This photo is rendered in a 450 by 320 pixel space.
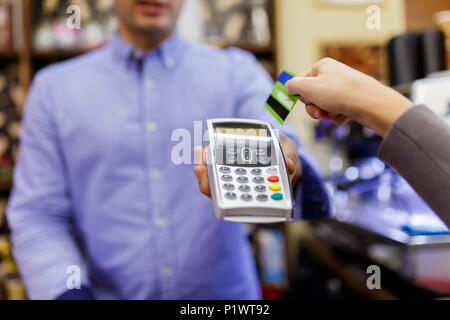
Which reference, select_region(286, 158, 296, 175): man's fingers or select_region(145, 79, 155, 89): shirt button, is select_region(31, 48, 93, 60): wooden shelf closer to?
select_region(145, 79, 155, 89): shirt button

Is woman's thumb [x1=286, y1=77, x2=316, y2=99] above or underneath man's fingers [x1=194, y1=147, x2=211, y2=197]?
above

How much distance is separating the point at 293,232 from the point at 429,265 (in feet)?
3.19

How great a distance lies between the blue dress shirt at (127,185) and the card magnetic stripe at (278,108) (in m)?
0.07

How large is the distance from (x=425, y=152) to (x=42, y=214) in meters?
0.54

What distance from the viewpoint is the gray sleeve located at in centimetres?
33

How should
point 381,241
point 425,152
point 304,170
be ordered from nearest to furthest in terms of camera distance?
point 425,152, point 304,170, point 381,241

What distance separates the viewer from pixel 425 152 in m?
0.33

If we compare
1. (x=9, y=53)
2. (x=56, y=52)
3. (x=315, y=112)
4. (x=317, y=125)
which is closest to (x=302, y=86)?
(x=315, y=112)

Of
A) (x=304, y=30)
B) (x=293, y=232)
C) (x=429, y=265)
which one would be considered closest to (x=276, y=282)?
(x=293, y=232)

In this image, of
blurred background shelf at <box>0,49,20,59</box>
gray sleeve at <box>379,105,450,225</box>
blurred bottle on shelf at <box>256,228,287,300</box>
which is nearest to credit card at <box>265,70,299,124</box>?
gray sleeve at <box>379,105,450,225</box>

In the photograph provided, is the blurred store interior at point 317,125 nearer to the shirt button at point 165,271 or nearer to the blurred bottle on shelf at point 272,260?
the blurred bottle on shelf at point 272,260

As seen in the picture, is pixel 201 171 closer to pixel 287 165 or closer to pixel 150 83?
pixel 287 165

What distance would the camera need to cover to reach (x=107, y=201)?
1.99 ft
